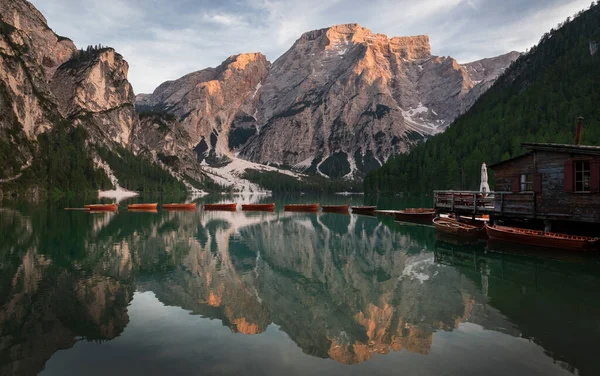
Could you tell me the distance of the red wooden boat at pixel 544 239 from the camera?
30.6 m

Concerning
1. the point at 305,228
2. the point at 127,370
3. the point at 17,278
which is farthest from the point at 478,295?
the point at 305,228

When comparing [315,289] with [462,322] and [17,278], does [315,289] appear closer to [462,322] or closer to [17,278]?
[462,322]

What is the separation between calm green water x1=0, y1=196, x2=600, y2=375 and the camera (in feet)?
39.3

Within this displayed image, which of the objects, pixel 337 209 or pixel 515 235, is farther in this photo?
pixel 337 209

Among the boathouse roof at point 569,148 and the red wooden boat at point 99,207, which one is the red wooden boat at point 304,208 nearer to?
the red wooden boat at point 99,207

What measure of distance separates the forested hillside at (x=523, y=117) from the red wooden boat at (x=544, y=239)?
82575 mm

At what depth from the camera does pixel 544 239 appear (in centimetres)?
3272

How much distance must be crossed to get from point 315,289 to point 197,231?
104ft

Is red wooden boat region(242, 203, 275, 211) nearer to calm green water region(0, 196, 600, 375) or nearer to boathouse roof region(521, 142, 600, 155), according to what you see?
calm green water region(0, 196, 600, 375)

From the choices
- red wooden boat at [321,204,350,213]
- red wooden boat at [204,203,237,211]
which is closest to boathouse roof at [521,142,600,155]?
red wooden boat at [321,204,350,213]

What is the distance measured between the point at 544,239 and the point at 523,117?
4853 inches

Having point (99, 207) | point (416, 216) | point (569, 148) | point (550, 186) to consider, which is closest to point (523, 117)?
point (416, 216)

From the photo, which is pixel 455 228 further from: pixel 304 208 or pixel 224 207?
pixel 224 207

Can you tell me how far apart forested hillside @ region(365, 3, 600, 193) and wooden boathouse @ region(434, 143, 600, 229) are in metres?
78.1
